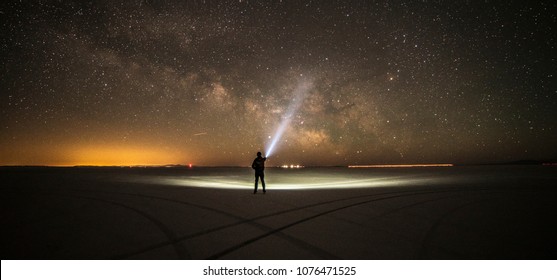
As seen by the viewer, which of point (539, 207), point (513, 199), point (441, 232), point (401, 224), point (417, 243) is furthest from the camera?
point (513, 199)

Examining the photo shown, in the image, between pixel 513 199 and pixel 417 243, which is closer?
pixel 417 243

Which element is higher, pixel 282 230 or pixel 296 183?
pixel 282 230

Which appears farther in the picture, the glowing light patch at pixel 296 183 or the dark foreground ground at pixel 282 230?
the glowing light patch at pixel 296 183

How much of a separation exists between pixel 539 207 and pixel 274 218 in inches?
314

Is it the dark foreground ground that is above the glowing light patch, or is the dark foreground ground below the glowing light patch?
above

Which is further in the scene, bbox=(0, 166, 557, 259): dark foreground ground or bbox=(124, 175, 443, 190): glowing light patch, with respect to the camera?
bbox=(124, 175, 443, 190): glowing light patch

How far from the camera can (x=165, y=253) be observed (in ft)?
15.2

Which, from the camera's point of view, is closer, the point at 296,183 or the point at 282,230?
the point at 282,230

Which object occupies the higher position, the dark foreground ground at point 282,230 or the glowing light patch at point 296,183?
the dark foreground ground at point 282,230

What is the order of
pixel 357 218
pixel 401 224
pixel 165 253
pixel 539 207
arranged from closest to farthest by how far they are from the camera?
pixel 165 253 < pixel 401 224 < pixel 357 218 < pixel 539 207

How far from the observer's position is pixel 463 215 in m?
7.52
